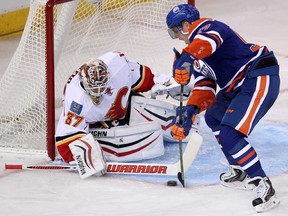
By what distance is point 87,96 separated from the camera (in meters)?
5.16

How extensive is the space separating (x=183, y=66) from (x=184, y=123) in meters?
0.35

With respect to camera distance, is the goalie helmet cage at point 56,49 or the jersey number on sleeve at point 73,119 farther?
the goalie helmet cage at point 56,49

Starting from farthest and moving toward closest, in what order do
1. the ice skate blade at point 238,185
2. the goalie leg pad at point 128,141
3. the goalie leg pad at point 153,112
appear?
the goalie leg pad at point 153,112 < the goalie leg pad at point 128,141 < the ice skate blade at point 238,185

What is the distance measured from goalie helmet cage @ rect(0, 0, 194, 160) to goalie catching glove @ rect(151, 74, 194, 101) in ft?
1.47

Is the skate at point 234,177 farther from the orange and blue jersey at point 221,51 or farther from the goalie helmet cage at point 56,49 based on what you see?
the goalie helmet cage at point 56,49

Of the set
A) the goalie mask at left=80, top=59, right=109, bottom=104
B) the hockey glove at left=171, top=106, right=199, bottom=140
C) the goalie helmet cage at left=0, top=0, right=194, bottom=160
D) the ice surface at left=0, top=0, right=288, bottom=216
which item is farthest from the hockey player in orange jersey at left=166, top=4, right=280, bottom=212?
the goalie helmet cage at left=0, top=0, right=194, bottom=160

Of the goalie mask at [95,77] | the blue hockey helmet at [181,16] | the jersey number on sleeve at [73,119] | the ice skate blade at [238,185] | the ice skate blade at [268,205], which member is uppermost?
the blue hockey helmet at [181,16]

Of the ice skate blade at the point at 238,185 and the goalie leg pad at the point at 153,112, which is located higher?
the goalie leg pad at the point at 153,112

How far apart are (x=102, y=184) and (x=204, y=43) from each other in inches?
37.1

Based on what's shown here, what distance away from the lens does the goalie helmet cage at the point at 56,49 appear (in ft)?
17.2

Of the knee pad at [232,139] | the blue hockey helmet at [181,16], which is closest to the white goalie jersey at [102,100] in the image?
the blue hockey helmet at [181,16]

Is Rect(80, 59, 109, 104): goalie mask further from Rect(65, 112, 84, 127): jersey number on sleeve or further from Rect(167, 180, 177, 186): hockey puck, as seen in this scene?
Rect(167, 180, 177, 186): hockey puck

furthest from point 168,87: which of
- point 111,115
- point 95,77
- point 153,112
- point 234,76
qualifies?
point 234,76

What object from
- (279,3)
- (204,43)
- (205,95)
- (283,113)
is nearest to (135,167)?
(205,95)
